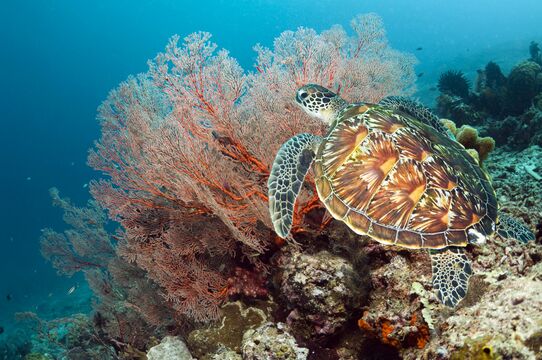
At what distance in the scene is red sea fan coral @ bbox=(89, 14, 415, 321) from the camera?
118 inches

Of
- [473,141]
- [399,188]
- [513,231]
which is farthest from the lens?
[473,141]

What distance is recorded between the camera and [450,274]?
2059mm

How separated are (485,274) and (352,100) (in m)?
2.65

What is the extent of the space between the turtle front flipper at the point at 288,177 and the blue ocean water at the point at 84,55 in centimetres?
1278

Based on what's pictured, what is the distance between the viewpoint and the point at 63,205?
20.5 ft

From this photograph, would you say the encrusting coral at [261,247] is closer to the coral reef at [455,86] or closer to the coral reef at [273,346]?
the coral reef at [273,346]

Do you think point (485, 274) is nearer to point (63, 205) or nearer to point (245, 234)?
point (245, 234)

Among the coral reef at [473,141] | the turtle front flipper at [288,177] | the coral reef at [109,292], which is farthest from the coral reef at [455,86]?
the coral reef at [109,292]

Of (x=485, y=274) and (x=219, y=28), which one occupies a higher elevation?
(x=219, y=28)

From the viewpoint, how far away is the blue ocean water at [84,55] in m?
25.7

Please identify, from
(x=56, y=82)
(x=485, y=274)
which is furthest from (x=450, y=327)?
(x=56, y=82)

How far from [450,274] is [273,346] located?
1.38 metres

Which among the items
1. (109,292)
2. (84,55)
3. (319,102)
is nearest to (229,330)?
(319,102)

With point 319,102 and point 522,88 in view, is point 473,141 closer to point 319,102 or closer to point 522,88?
point 319,102
